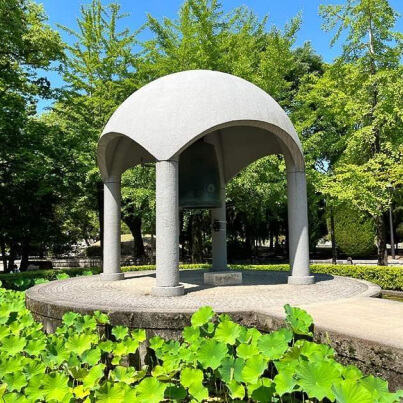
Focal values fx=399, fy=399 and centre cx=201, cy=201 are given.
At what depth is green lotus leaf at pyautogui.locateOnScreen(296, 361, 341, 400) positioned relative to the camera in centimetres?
285

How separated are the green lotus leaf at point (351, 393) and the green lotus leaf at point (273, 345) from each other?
1019 mm

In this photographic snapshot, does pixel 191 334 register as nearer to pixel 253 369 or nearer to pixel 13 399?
pixel 253 369

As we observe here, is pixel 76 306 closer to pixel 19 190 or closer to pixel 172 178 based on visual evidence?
pixel 172 178

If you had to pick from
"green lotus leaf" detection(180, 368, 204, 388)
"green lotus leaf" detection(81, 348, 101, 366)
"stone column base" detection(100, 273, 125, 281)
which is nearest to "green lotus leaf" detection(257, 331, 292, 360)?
"green lotus leaf" detection(180, 368, 204, 388)

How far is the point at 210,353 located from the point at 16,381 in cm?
175

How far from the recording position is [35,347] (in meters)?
4.30

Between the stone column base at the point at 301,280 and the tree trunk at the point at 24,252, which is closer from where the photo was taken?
the stone column base at the point at 301,280

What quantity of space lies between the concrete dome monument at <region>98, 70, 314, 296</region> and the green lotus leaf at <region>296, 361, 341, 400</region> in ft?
14.3

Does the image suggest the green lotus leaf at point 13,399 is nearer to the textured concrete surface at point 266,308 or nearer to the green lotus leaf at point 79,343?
the green lotus leaf at point 79,343

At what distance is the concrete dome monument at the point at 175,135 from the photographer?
Result: 7160 millimetres

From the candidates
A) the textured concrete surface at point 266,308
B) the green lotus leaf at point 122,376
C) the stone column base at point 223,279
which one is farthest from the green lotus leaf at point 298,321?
the stone column base at point 223,279

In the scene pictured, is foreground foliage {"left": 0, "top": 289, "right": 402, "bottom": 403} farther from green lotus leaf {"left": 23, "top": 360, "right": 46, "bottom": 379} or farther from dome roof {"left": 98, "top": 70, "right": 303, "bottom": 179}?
dome roof {"left": 98, "top": 70, "right": 303, "bottom": 179}

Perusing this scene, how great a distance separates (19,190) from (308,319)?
57.4 feet

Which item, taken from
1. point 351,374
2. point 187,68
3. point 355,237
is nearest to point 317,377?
point 351,374
